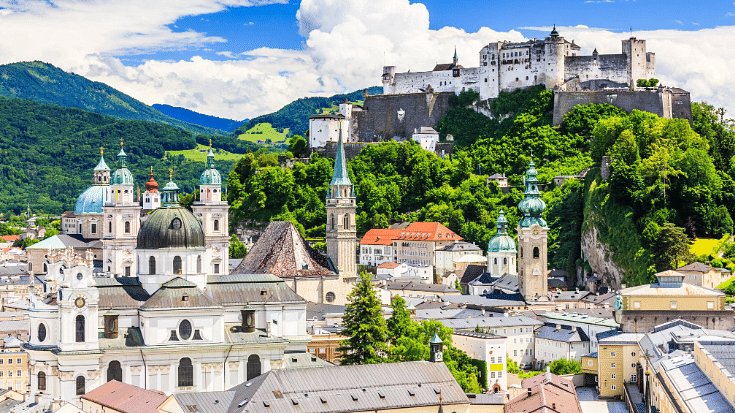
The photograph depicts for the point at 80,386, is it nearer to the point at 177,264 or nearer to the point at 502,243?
the point at 177,264

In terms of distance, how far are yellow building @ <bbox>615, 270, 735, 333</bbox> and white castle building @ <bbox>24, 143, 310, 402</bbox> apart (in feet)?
73.0

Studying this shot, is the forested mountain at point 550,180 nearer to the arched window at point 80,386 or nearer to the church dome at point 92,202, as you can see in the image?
the church dome at point 92,202

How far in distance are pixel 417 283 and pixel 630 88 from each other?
108 feet

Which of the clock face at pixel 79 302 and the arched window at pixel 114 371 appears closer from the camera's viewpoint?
the clock face at pixel 79 302

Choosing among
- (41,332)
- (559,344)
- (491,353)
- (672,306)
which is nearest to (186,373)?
(41,332)

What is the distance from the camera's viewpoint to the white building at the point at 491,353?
70938 mm

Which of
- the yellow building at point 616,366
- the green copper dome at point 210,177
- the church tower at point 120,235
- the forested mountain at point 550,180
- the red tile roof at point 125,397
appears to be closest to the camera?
the red tile roof at point 125,397

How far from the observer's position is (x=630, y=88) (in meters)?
119

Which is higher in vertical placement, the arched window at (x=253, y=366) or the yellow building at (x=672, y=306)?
the yellow building at (x=672, y=306)

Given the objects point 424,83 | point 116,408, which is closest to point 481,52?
point 424,83

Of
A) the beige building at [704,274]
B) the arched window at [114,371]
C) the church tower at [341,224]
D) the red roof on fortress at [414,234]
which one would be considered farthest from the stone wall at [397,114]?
the arched window at [114,371]

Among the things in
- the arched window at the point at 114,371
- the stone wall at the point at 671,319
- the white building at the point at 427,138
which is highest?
the white building at the point at 427,138

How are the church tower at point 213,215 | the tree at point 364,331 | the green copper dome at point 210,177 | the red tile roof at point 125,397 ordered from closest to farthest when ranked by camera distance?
the red tile roof at point 125,397 → the tree at point 364,331 → the church tower at point 213,215 → the green copper dome at point 210,177

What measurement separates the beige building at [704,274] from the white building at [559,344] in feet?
26.2
